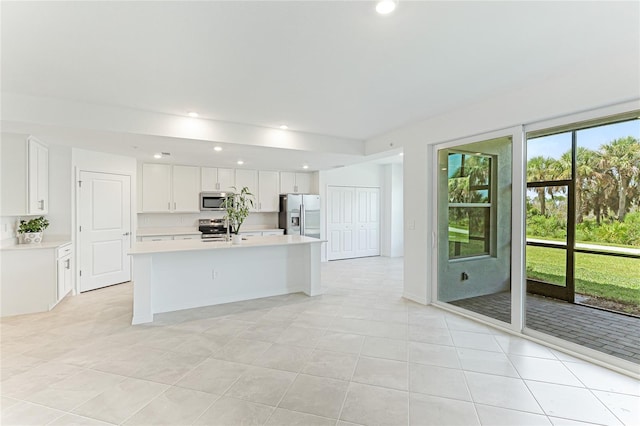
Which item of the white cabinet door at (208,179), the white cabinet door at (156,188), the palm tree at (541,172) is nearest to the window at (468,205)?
the palm tree at (541,172)

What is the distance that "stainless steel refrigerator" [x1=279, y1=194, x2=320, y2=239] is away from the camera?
282 inches

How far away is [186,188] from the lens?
21.0 ft

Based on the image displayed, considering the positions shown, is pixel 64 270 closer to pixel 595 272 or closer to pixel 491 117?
pixel 491 117

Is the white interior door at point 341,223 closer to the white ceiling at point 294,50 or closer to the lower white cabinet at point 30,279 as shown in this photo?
the white ceiling at point 294,50

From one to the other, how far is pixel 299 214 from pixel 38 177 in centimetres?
460

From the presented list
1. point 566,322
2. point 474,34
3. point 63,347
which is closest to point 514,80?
point 474,34

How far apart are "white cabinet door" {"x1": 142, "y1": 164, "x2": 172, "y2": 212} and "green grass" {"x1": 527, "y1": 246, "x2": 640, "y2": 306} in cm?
626

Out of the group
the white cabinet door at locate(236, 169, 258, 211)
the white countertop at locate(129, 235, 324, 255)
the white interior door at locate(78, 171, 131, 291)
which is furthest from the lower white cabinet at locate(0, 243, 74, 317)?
the white cabinet door at locate(236, 169, 258, 211)

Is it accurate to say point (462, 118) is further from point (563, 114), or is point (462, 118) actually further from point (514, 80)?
point (563, 114)

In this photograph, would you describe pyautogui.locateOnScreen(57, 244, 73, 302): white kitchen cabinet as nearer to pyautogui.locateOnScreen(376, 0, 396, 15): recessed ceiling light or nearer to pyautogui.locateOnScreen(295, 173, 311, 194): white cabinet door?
pyautogui.locateOnScreen(295, 173, 311, 194): white cabinet door

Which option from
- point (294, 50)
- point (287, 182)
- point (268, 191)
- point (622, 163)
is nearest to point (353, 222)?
point (287, 182)

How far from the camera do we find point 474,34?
7.00 feet

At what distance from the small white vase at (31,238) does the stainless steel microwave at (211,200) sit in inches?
106

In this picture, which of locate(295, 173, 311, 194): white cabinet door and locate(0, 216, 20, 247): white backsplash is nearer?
locate(0, 216, 20, 247): white backsplash
